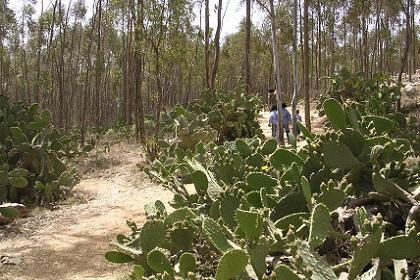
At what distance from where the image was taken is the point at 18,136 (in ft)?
23.6

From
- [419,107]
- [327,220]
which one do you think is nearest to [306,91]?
[419,107]

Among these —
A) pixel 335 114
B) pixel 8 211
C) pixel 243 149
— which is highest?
pixel 335 114

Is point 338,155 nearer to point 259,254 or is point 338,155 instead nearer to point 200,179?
point 259,254

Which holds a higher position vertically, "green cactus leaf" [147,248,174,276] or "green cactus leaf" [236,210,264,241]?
"green cactus leaf" [236,210,264,241]

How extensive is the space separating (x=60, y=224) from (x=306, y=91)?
263 inches

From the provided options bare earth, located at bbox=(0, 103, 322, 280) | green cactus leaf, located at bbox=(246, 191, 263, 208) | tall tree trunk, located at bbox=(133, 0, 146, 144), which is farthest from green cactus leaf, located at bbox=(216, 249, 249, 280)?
tall tree trunk, located at bbox=(133, 0, 146, 144)

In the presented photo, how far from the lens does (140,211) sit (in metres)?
6.31

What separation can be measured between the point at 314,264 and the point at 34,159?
6.39m

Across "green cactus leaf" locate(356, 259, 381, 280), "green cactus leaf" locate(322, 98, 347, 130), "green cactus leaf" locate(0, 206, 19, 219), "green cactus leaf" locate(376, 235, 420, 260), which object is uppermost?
"green cactus leaf" locate(322, 98, 347, 130)

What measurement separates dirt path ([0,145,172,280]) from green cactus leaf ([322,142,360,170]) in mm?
2423

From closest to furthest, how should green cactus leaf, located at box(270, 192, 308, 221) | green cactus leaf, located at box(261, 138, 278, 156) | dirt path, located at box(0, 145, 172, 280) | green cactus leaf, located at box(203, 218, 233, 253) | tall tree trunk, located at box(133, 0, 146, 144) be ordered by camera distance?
green cactus leaf, located at box(203, 218, 233, 253) → green cactus leaf, located at box(270, 192, 308, 221) → green cactus leaf, located at box(261, 138, 278, 156) → dirt path, located at box(0, 145, 172, 280) → tall tree trunk, located at box(133, 0, 146, 144)

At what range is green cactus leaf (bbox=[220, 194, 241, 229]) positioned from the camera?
9.12ft

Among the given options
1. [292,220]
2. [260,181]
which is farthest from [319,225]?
[260,181]

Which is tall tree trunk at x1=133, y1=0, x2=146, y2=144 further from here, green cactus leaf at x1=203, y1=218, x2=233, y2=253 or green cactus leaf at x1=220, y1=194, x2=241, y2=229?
green cactus leaf at x1=203, y1=218, x2=233, y2=253
